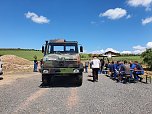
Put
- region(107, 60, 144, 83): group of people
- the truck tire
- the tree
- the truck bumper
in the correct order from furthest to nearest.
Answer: the tree, region(107, 60, 144, 83): group of people, the truck tire, the truck bumper

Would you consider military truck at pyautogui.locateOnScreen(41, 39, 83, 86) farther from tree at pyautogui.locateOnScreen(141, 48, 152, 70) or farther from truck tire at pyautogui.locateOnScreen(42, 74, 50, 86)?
tree at pyautogui.locateOnScreen(141, 48, 152, 70)

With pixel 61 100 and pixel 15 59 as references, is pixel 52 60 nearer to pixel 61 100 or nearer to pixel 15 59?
pixel 61 100

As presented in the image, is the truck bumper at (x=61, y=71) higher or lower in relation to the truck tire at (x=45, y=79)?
higher

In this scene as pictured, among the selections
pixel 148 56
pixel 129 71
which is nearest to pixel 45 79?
pixel 129 71

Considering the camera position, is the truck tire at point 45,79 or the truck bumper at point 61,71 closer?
the truck bumper at point 61,71

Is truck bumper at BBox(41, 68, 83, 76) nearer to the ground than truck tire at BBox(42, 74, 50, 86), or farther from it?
farther from it

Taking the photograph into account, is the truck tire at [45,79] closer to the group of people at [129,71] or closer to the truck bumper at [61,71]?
the truck bumper at [61,71]

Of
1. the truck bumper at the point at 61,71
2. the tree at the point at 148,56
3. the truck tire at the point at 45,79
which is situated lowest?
the truck tire at the point at 45,79

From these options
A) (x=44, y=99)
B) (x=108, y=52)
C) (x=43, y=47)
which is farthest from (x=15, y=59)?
(x=44, y=99)

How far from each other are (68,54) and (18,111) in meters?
7.21

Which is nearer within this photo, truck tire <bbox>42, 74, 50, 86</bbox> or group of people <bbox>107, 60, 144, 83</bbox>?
truck tire <bbox>42, 74, 50, 86</bbox>

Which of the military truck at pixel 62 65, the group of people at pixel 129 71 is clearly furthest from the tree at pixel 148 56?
the military truck at pixel 62 65

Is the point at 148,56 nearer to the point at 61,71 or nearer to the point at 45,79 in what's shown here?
the point at 45,79

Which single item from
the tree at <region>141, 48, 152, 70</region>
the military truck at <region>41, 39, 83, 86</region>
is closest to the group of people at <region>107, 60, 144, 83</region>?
the military truck at <region>41, 39, 83, 86</region>
